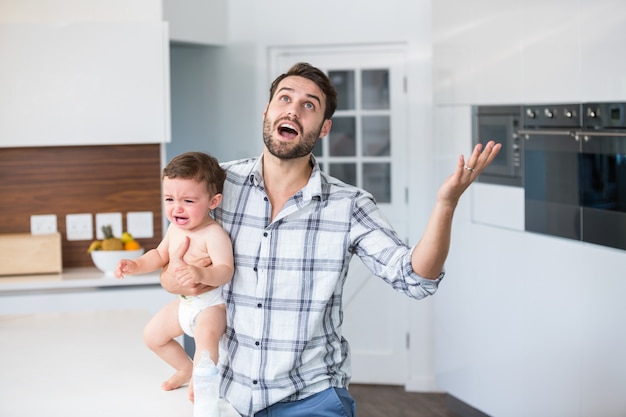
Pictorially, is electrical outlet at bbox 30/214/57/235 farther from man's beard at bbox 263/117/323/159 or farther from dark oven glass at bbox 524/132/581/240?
man's beard at bbox 263/117/323/159

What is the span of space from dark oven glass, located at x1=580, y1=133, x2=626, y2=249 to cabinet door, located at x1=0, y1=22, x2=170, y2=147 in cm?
202

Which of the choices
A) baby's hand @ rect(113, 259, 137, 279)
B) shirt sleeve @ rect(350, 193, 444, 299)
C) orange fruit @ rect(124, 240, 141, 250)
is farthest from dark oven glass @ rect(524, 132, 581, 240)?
baby's hand @ rect(113, 259, 137, 279)

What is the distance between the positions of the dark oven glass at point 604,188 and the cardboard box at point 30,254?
2464 millimetres

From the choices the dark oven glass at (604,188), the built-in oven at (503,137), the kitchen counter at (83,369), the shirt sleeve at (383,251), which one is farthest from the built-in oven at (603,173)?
the kitchen counter at (83,369)

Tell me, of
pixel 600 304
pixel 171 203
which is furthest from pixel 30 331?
pixel 600 304

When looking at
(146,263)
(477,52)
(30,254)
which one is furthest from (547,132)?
(30,254)

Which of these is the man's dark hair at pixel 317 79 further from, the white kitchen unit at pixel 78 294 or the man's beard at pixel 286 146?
the white kitchen unit at pixel 78 294

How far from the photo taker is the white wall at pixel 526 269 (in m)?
3.52

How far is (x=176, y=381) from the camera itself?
228cm

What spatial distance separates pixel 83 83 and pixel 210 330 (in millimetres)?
2590

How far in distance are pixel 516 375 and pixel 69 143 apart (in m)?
2.37

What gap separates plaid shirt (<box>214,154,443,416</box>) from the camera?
2.27 metres

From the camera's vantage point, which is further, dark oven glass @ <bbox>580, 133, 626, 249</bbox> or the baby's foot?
dark oven glass @ <bbox>580, 133, 626, 249</bbox>

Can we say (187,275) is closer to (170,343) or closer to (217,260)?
(217,260)
